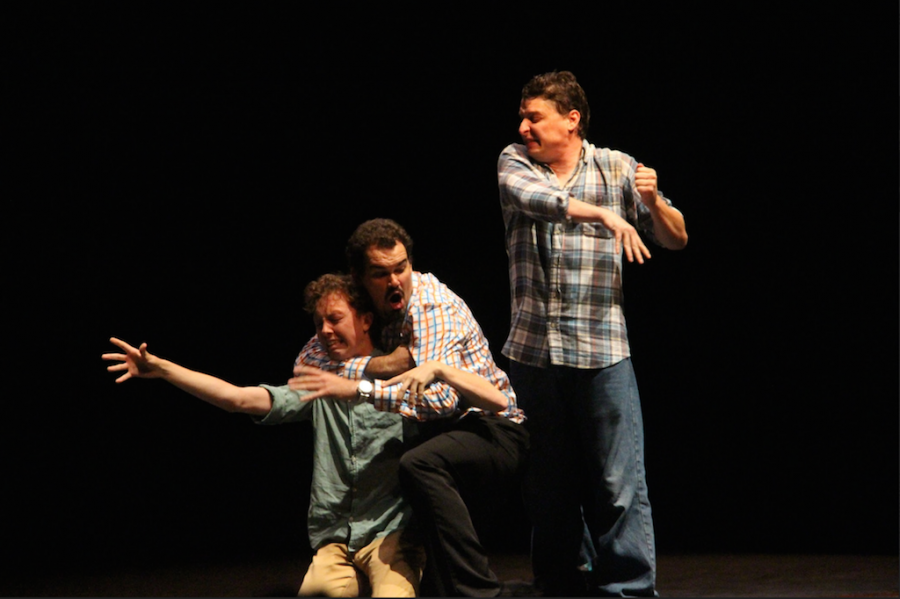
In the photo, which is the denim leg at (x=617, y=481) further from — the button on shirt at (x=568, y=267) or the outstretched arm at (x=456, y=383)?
the outstretched arm at (x=456, y=383)

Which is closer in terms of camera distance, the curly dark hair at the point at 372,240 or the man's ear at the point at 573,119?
the curly dark hair at the point at 372,240

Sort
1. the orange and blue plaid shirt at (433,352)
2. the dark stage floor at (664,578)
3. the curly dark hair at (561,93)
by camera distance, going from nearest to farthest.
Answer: the orange and blue plaid shirt at (433,352)
the curly dark hair at (561,93)
the dark stage floor at (664,578)

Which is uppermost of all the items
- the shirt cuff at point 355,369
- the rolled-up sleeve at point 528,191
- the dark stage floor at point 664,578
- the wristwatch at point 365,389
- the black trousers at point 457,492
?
the rolled-up sleeve at point 528,191

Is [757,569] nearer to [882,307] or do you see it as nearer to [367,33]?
[882,307]

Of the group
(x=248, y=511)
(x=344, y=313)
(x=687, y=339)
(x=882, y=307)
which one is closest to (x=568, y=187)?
(x=344, y=313)

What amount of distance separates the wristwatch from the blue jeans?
0.47m

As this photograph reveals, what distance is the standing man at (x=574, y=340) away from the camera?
265cm

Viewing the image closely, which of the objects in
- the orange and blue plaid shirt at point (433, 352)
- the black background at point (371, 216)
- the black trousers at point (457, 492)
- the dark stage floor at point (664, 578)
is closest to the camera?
the black trousers at point (457, 492)

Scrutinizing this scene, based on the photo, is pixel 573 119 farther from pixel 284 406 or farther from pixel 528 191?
pixel 284 406

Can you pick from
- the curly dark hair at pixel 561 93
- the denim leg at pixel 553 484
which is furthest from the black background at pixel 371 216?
the denim leg at pixel 553 484

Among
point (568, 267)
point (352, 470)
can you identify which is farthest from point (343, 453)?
point (568, 267)

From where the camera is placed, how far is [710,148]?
387cm

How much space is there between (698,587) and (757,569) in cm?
38

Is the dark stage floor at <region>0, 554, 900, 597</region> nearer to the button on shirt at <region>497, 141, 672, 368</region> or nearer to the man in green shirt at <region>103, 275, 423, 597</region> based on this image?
the man in green shirt at <region>103, 275, 423, 597</region>
